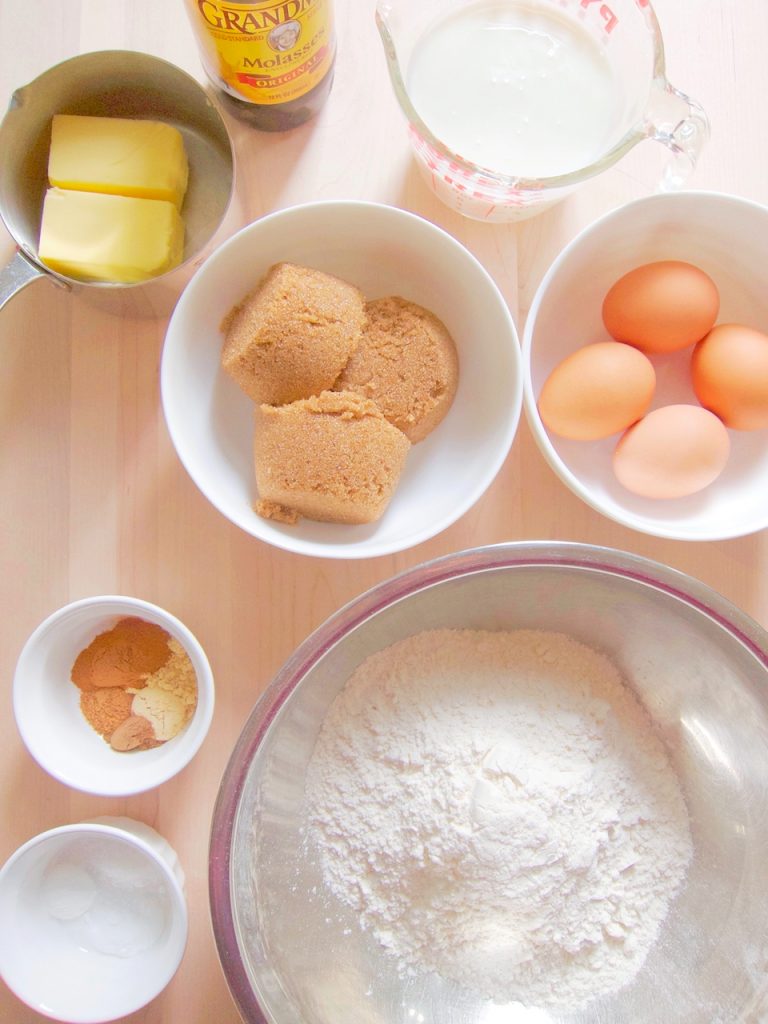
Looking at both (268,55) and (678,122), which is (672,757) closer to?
(678,122)

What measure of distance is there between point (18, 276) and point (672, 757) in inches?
31.9

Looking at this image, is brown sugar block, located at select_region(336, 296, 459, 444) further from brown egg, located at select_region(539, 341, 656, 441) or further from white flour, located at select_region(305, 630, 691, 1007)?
white flour, located at select_region(305, 630, 691, 1007)

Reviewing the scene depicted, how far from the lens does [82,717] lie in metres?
0.85

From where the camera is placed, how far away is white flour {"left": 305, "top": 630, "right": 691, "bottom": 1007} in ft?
2.47

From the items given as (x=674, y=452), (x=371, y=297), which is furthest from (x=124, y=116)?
(x=674, y=452)

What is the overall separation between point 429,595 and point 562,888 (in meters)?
0.30

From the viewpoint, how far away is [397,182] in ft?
2.89

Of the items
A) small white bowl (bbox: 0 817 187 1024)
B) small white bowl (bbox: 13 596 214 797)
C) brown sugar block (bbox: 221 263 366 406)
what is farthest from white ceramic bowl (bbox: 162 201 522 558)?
small white bowl (bbox: 0 817 187 1024)

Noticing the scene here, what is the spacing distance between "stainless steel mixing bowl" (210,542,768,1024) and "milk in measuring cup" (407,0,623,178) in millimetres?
379

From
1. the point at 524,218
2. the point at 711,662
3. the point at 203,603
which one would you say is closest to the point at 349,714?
the point at 203,603

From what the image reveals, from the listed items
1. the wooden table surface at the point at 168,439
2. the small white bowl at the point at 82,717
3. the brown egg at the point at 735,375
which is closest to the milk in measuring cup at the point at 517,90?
the wooden table surface at the point at 168,439

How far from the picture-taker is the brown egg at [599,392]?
0.78 metres

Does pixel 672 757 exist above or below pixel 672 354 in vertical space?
below

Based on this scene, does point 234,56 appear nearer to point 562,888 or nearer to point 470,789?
point 470,789
